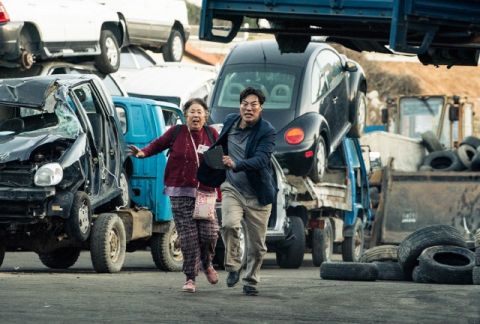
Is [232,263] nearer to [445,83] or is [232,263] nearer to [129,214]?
[129,214]

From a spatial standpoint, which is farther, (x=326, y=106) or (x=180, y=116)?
(x=326, y=106)

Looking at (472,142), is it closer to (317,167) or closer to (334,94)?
(334,94)

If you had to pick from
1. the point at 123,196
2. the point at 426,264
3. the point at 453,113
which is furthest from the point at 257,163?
the point at 453,113

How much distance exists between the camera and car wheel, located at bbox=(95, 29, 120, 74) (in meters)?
25.2

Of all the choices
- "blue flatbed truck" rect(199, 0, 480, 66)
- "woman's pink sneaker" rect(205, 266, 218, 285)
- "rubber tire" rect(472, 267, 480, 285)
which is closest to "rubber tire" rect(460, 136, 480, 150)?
"blue flatbed truck" rect(199, 0, 480, 66)

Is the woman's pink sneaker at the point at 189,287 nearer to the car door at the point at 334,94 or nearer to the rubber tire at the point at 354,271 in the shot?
the rubber tire at the point at 354,271

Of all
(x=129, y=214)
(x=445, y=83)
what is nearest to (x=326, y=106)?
(x=129, y=214)

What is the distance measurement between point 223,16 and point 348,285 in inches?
122

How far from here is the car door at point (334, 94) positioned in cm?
2430

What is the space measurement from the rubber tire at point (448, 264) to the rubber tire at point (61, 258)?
4331 mm

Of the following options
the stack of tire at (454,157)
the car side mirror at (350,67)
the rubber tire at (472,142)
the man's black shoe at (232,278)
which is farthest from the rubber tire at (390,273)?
the rubber tire at (472,142)

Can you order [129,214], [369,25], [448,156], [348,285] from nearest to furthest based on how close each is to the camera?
[348,285], [369,25], [129,214], [448,156]

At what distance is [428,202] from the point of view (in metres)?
23.9

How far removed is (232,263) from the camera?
45.4 feet
